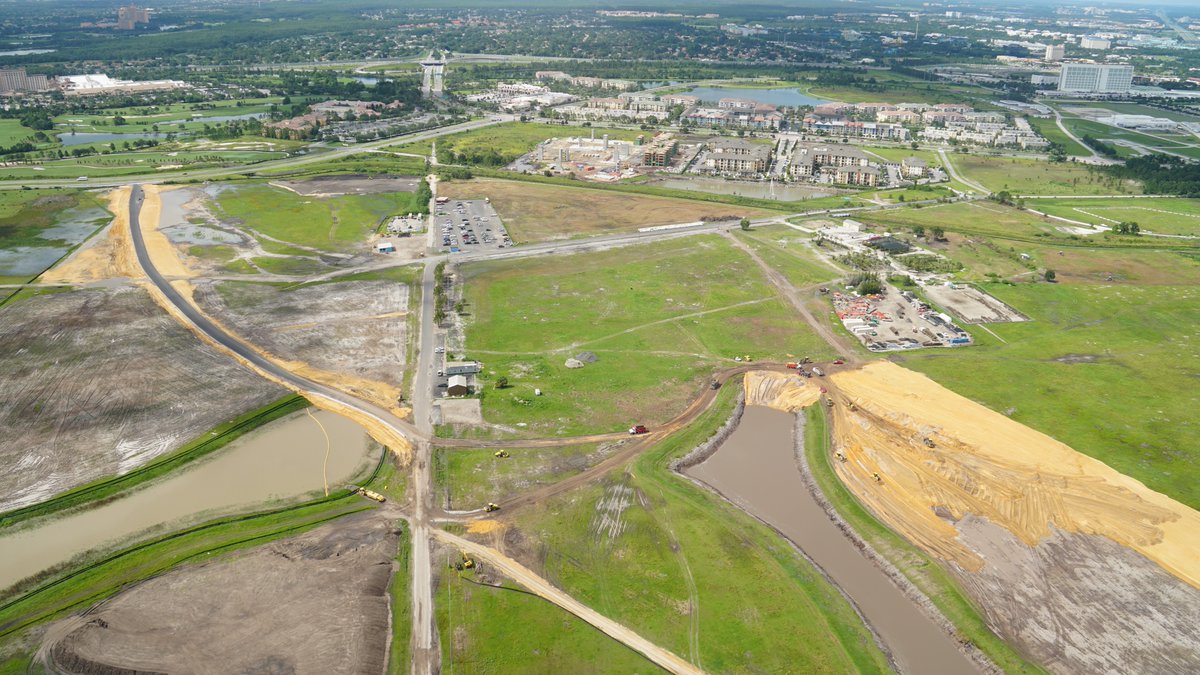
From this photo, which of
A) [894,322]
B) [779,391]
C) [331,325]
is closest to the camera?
[779,391]

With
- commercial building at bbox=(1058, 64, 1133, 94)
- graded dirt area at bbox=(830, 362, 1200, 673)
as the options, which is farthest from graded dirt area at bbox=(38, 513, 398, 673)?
commercial building at bbox=(1058, 64, 1133, 94)

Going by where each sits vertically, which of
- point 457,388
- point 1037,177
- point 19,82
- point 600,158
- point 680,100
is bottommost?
point 457,388

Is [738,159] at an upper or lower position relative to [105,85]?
lower

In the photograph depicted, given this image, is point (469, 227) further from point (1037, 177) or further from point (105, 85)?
point (105, 85)

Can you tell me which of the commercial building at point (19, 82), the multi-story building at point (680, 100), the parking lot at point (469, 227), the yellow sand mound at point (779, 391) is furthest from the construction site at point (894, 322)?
the commercial building at point (19, 82)

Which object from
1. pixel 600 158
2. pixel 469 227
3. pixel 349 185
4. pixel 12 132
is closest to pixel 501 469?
pixel 469 227

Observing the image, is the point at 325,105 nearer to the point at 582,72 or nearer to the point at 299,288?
the point at 582,72

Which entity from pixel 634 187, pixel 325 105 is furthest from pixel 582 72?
pixel 634 187
